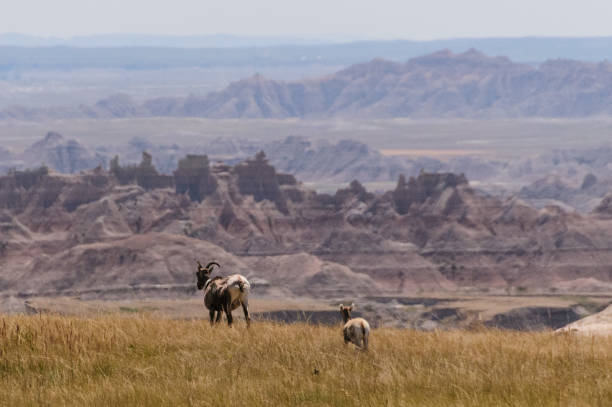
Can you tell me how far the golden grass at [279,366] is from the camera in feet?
51.8

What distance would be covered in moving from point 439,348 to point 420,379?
2.96 m

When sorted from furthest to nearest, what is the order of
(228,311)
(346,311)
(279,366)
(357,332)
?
(228,311) < (346,311) < (357,332) < (279,366)

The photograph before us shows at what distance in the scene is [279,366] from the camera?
17.6m

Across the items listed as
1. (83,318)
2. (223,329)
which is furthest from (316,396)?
(83,318)

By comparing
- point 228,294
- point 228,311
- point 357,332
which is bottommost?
point 228,311

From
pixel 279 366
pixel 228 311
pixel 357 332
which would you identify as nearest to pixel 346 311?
pixel 357 332

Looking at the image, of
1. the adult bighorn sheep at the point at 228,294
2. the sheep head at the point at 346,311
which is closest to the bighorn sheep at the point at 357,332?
the sheep head at the point at 346,311

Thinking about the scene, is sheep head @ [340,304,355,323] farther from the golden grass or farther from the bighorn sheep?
the bighorn sheep

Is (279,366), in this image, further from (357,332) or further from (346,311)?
(346,311)

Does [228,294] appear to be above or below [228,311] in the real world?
above

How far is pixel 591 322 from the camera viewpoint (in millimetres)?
26625

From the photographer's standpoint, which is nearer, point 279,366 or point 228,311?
point 279,366

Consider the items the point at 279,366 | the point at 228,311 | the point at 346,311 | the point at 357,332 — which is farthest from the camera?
the point at 228,311

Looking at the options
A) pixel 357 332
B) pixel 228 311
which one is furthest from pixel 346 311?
pixel 228 311
